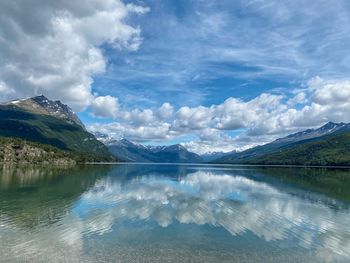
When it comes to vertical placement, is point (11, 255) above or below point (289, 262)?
above

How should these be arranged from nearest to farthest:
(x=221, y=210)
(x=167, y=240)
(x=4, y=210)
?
1. (x=167, y=240)
2. (x=4, y=210)
3. (x=221, y=210)

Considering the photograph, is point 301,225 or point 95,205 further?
point 95,205

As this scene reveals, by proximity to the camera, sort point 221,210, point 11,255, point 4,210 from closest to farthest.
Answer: point 11,255 → point 4,210 → point 221,210

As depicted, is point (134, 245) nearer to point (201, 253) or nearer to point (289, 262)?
point (201, 253)

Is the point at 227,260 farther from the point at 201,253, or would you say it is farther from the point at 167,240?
the point at 167,240

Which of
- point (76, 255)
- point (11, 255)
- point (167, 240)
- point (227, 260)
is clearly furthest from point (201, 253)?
point (11, 255)

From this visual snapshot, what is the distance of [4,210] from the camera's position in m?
55.8

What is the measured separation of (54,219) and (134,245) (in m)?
19.3

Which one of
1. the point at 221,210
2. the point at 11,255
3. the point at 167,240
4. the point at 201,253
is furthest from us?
the point at 221,210

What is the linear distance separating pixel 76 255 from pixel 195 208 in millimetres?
36923

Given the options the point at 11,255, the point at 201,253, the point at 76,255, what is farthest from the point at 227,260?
the point at 11,255

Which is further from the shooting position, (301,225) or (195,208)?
(195,208)

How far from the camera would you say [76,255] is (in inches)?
1260

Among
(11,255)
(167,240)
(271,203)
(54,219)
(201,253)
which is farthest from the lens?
(271,203)
